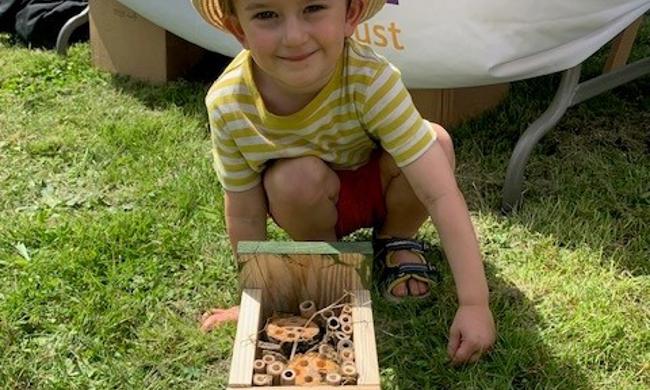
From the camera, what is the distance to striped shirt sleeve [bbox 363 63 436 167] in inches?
70.6

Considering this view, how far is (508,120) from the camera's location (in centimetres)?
297

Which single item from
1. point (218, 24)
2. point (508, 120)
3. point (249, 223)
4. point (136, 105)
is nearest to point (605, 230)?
point (508, 120)

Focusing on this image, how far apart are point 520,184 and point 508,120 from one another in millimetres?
539

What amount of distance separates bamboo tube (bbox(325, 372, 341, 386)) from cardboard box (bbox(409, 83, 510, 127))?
5.68 ft

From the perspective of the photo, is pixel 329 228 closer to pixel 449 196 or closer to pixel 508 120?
pixel 449 196

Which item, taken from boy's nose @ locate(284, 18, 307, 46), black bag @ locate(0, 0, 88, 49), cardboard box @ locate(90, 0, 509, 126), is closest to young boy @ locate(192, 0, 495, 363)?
boy's nose @ locate(284, 18, 307, 46)

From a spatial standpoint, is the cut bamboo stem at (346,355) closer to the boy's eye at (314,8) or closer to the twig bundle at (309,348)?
the twig bundle at (309,348)

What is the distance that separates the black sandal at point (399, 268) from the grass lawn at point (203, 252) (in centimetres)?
5

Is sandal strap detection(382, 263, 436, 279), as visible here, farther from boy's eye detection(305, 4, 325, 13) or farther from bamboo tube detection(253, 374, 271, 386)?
bamboo tube detection(253, 374, 271, 386)

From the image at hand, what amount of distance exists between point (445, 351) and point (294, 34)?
2.70 ft

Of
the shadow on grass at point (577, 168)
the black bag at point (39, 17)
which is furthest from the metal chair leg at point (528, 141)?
the black bag at point (39, 17)

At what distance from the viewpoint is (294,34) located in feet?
5.13

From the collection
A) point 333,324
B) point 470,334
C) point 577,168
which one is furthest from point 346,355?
point 577,168

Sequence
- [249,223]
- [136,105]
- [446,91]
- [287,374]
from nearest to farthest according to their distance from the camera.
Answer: [287,374], [249,223], [446,91], [136,105]
